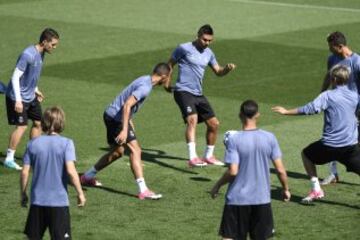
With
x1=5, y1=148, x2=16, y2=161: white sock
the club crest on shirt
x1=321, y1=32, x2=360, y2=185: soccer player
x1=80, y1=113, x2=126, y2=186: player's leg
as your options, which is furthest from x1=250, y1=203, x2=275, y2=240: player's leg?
x1=5, y1=148, x2=16, y2=161: white sock

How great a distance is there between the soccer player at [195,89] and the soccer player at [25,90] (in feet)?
7.39

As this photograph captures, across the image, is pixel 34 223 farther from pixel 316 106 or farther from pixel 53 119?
pixel 316 106

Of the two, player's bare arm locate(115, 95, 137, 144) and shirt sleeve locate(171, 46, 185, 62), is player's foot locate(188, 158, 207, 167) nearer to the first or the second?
shirt sleeve locate(171, 46, 185, 62)

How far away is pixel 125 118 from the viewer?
1639 cm

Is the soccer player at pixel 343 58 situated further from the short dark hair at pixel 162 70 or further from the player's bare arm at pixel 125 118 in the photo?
the player's bare arm at pixel 125 118

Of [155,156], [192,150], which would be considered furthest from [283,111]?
[155,156]

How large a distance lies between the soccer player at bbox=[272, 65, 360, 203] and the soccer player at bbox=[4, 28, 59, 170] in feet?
14.3

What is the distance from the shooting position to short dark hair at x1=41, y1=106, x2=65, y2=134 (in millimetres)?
12703

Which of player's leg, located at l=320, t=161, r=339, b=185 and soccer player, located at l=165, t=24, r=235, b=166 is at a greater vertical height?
soccer player, located at l=165, t=24, r=235, b=166

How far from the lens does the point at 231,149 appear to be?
42.1 feet

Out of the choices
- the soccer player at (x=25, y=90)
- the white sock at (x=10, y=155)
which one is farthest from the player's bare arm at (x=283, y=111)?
the white sock at (x=10, y=155)

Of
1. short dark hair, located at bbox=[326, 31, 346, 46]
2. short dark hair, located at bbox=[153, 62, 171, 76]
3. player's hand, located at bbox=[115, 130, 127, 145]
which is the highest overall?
short dark hair, located at bbox=[326, 31, 346, 46]

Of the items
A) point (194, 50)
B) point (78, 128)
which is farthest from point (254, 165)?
point (78, 128)

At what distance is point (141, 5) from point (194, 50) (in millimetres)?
18255
